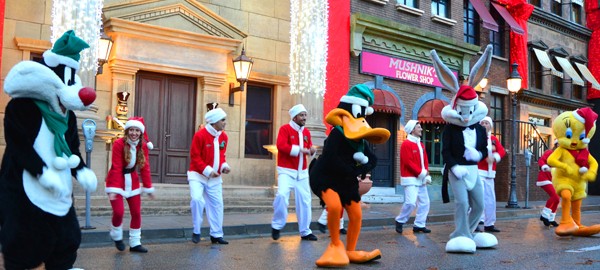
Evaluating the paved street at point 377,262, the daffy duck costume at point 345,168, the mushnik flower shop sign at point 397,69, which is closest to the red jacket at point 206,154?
the paved street at point 377,262

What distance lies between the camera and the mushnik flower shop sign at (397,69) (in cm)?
1727

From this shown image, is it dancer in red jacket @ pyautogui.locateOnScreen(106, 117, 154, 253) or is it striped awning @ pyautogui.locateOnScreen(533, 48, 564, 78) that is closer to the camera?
dancer in red jacket @ pyautogui.locateOnScreen(106, 117, 154, 253)

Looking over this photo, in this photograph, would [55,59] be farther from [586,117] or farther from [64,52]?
[586,117]

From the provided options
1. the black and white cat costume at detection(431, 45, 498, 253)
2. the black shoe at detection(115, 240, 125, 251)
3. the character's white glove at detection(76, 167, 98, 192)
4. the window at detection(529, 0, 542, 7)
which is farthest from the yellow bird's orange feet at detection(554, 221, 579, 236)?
the window at detection(529, 0, 542, 7)

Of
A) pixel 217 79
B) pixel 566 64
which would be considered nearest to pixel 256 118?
pixel 217 79

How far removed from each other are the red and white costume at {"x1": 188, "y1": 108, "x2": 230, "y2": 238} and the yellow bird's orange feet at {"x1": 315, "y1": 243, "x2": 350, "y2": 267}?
100 inches

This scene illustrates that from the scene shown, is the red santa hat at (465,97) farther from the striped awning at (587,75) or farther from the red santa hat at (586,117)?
the striped awning at (587,75)

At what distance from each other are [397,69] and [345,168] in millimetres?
11757

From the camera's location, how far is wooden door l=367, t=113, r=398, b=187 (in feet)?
57.9

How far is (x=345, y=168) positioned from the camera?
668cm

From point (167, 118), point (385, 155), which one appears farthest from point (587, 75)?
point (167, 118)

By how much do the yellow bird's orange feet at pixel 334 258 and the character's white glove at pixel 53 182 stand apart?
9.14 feet

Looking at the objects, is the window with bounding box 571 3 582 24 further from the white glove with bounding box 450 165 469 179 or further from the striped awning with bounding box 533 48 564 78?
the white glove with bounding box 450 165 469 179

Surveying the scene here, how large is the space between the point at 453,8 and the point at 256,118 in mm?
8282
